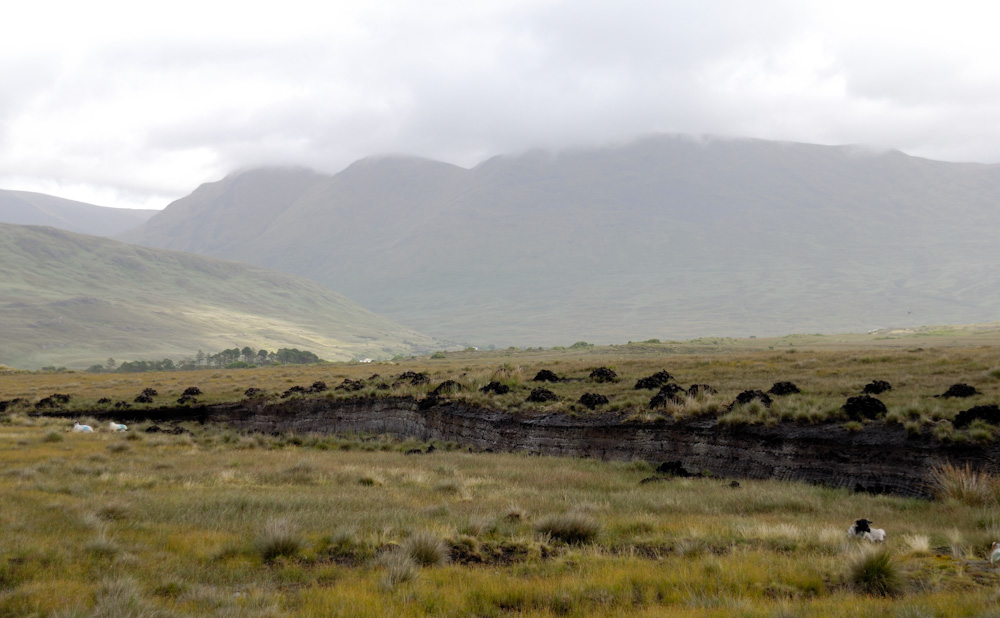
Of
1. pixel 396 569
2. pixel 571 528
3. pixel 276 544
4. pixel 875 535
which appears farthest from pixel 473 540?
pixel 875 535

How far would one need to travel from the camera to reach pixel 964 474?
40.4ft

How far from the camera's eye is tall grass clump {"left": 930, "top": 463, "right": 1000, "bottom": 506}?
11617 millimetres

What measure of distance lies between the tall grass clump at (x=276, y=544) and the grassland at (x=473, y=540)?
1.1 inches

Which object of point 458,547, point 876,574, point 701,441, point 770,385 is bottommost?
point 458,547

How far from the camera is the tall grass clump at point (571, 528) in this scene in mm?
10078

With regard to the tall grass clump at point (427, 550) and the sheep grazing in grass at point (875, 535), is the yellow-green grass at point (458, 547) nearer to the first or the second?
the tall grass clump at point (427, 550)

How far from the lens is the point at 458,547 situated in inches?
375

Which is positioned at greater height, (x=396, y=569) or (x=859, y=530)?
(x=859, y=530)

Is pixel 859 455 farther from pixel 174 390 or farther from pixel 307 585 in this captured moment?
pixel 174 390

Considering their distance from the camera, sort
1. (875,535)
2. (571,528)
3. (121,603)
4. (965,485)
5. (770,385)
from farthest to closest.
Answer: (770,385), (965,485), (571,528), (875,535), (121,603)

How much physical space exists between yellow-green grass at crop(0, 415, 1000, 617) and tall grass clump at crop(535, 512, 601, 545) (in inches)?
5.6

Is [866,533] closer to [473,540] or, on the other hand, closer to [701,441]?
[473,540]

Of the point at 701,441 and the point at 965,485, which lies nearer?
the point at 965,485

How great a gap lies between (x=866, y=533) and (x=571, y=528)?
435cm
